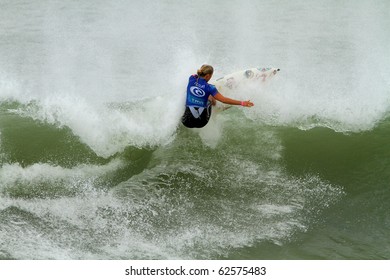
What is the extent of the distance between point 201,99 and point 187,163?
43.3 inches

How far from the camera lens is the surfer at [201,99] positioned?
868 centimetres

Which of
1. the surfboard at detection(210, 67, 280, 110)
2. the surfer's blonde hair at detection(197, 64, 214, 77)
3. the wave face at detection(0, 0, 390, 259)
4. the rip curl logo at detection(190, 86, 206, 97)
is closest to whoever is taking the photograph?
the wave face at detection(0, 0, 390, 259)

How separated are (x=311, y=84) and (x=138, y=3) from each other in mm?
8037

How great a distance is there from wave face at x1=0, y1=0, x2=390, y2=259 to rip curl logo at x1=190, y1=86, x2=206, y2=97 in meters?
0.63

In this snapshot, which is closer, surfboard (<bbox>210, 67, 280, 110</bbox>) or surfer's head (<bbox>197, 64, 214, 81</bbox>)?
surfer's head (<bbox>197, 64, 214, 81</bbox>)

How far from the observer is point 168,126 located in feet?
31.1

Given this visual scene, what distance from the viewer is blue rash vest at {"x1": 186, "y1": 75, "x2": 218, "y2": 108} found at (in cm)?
870

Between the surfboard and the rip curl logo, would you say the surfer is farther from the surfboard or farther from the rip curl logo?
the surfboard

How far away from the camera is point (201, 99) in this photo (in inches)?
348

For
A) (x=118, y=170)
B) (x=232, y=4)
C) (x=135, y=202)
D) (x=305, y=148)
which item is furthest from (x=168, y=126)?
(x=232, y=4)

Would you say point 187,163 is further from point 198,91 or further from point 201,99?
point 198,91

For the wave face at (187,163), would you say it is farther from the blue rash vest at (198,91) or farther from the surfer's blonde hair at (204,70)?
the surfer's blonde hair at (204,70)

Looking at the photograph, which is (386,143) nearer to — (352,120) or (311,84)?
(352,120)

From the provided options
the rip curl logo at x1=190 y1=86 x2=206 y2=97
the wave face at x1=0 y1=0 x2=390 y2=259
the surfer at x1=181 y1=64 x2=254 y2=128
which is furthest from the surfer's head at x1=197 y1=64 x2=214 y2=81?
the wave face at x1=0 y1=0 x2=390 y2=259
